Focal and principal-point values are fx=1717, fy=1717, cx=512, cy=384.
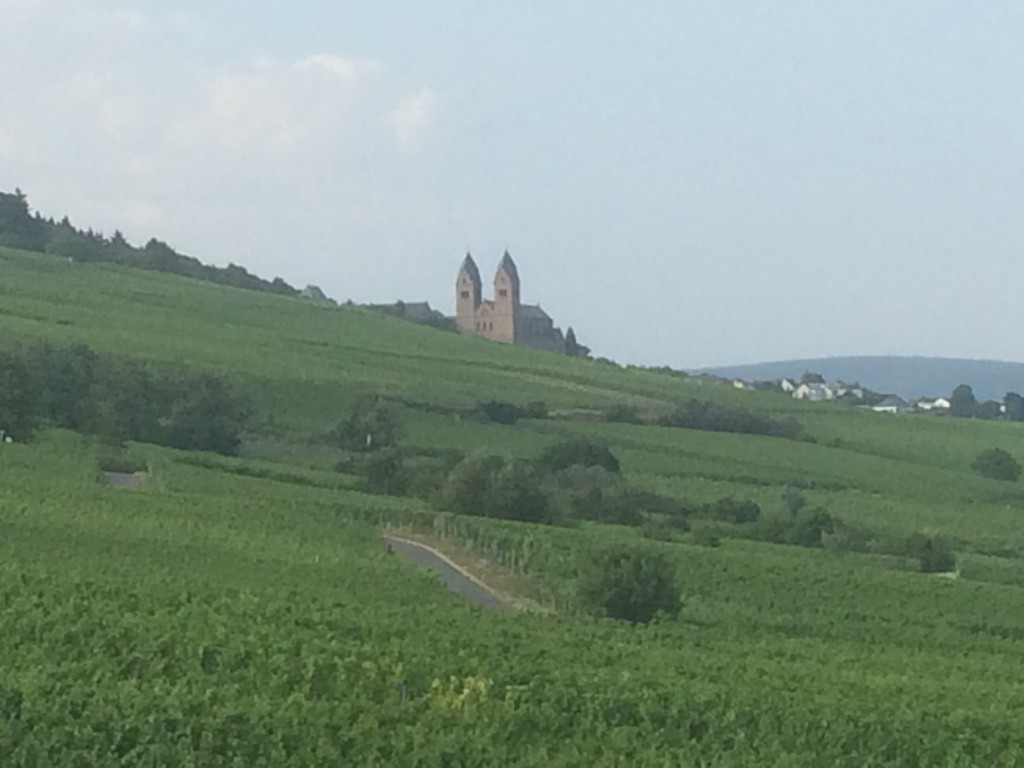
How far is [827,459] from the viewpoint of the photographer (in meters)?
87.0

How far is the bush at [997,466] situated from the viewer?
305 feet

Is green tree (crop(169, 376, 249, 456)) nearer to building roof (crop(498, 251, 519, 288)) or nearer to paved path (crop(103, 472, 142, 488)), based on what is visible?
paved path (crop(103, 472, 142, 488))

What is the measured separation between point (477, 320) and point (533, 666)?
497 ft

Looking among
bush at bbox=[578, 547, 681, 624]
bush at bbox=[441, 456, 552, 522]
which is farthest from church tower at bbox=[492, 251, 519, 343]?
bush at bbox=[578, 547, 681, 624]

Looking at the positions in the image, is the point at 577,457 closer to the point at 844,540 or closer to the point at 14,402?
the point at 844,540

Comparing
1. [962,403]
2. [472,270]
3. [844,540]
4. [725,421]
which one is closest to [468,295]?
[472,270]

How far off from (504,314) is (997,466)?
83639 mm

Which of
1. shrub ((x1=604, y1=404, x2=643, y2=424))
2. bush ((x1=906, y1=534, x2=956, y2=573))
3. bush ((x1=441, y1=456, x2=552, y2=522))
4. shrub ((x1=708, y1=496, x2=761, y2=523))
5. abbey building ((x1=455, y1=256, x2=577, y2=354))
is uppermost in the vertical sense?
abbey building ((x1=455, y1=256, x2=577, y2=354))

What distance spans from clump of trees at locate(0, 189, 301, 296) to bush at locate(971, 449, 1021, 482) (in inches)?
2825

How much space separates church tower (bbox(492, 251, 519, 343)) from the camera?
169750 mm

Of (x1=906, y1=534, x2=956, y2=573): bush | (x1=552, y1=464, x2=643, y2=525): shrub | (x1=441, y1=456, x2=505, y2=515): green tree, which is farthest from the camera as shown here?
(x1=552, y1=464, x2=643, y2=525): shrub

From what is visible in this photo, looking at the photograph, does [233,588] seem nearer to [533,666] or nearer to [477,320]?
[533,666]

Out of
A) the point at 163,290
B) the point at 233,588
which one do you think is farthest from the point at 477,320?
the point at 233,588

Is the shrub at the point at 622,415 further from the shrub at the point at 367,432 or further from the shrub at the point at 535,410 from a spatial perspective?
the shrub at the point at 367,432
